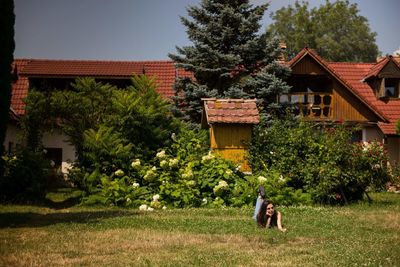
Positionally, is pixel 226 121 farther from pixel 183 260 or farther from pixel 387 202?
pixel 183 260

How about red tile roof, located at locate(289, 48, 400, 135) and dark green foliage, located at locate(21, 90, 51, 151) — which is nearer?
dark green foliage, located at locate(21, 90, 51, 151)

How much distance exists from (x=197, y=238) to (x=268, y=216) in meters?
1.93

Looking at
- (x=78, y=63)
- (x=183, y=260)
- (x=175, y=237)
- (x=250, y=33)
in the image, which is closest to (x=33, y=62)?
(x=78, y=63)

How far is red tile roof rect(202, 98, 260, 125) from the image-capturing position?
720 inches

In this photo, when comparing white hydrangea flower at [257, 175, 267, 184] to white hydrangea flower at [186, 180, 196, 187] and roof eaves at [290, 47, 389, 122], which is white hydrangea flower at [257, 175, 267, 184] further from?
roof eaves at [290, 47, 389, 122]

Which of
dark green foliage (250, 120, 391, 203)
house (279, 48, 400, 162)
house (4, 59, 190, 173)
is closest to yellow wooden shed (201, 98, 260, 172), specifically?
dark green foliage (250, 120, 391, 203)

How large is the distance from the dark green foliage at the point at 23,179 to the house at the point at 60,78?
9266 mm

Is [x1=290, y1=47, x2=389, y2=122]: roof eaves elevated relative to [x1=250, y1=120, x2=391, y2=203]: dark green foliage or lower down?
elevated

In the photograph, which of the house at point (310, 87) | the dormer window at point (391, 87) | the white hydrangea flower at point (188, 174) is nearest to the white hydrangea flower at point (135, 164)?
the white hydrangea flower at point (188, 174)

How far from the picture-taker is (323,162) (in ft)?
55.2

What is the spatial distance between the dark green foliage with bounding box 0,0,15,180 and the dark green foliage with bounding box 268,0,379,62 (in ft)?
162

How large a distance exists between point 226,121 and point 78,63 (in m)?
14.6

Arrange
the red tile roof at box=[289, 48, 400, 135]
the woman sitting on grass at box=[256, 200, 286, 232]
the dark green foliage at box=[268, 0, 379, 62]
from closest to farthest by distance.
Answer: the woman sitting on grass at box=[256, 200, 286, 232], the red tile roof at box=[289, 48, 400, 135], the dark green foliage at box=[268, 0, 379, 62]

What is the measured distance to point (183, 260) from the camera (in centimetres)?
831
